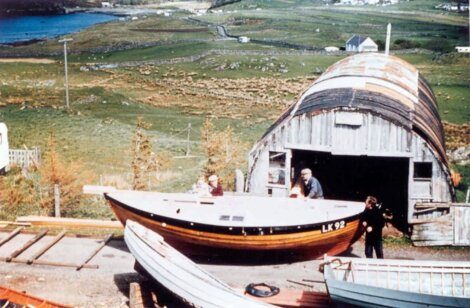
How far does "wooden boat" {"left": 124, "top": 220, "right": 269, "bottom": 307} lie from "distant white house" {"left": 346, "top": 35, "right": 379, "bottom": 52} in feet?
254

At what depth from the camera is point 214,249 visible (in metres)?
17.6

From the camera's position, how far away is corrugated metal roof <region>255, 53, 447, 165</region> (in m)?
20.1

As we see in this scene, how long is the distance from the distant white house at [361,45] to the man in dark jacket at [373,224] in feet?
246

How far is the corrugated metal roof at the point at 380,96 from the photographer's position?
20.1 meters

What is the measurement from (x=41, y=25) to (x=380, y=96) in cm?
11932

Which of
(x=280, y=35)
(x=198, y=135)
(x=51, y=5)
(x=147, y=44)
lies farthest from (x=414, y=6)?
(x=198, y=135)

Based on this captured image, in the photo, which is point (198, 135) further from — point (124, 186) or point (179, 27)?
point (179, 27)

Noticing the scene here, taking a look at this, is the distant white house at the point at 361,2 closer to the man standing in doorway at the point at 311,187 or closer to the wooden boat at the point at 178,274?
the man standing in doorway at the point at 311,187

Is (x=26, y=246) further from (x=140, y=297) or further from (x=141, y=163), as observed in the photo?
(x=141, y=163)

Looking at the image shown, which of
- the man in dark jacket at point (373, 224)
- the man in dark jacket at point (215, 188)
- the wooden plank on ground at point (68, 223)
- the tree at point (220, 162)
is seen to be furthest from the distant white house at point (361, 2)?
the man in dark jacket at point (373, 224)

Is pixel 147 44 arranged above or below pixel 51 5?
below

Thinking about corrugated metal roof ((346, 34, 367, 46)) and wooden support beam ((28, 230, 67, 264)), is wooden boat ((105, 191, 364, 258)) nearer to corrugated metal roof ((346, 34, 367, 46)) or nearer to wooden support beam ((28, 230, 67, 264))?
wooden support beam ((28, 230, 67, 264))

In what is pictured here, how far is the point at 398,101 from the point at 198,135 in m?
22.0

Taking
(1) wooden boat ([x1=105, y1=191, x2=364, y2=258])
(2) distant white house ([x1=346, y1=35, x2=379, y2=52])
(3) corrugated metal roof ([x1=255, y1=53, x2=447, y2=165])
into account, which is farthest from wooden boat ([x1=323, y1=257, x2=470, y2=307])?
(2) distant white house ([x1=346, y1=35, x2=379, y2=52])
